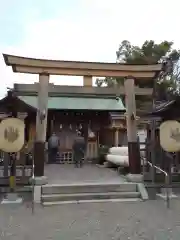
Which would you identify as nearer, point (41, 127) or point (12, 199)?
point (12, 199)

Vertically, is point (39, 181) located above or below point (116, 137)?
below

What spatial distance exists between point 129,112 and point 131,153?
152cm

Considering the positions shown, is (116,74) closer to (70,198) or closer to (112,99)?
(70,198)

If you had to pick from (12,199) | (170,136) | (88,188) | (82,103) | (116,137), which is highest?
(82,103)

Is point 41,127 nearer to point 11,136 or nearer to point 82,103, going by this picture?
point 11,136

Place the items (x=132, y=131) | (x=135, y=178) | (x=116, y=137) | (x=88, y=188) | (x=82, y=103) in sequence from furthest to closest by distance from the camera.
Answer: (x=82, y=103) → (x=116, y=137) → (x=132, y=131) → (x=135, y=178) → (x=88, y=188)

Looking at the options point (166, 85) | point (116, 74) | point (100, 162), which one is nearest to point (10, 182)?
point (116, 74)

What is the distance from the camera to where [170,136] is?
9445 millimetres

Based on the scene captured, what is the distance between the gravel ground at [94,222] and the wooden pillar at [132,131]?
1.94 m

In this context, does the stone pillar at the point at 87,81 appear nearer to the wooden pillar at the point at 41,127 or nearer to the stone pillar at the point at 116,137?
the wooden pillar at the point at 41,127

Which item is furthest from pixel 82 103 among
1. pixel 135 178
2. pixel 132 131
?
pixel 135 178

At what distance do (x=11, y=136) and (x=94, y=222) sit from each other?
395 centimetres

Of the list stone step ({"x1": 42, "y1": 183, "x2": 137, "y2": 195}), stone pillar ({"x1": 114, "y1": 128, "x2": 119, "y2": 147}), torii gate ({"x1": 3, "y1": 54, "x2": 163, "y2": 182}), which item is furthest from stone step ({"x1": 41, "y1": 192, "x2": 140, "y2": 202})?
stone pillar ({"x1": 114, "y1": 128, "x2": 119, "y2": 147})

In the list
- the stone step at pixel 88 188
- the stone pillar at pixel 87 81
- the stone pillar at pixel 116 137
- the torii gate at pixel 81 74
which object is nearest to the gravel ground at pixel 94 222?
the stone step at pixel 88 188
